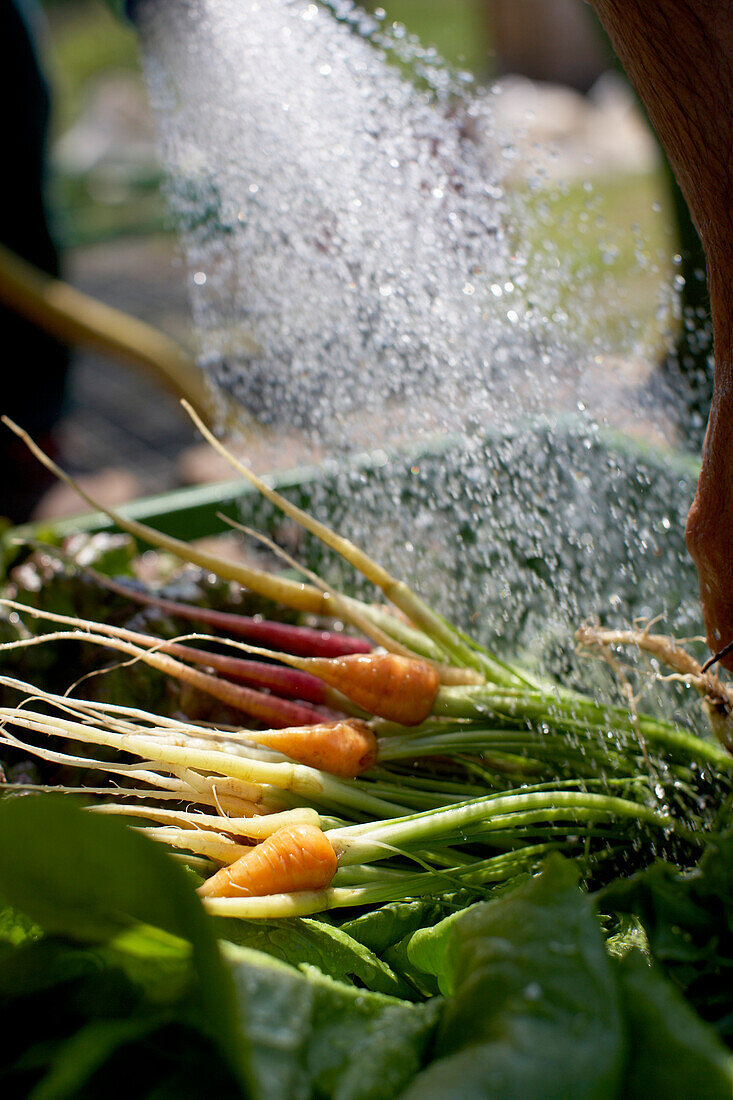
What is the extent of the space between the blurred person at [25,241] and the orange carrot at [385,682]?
2.75 meters

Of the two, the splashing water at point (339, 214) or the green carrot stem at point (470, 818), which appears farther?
the splashing water at point (339, 214)

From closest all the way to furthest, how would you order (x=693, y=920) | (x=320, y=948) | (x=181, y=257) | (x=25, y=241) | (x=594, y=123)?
1. (x=693, y=920)
2. (x=320, y=948)
3. (x=181, y=257)
4. (x=25, y=241)
5. (x=594, y=123)

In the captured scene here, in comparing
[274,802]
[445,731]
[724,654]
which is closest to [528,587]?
[445,731]

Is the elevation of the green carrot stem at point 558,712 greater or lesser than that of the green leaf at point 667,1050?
lesser

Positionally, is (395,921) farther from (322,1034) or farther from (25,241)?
(25,241)

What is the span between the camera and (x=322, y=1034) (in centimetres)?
74

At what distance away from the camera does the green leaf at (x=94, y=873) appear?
667mm

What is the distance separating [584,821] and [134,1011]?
0.67m

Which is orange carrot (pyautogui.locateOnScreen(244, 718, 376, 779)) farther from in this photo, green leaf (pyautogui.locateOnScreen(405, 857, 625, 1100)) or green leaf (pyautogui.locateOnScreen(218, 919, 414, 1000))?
green leaf (pyautogui.locateOnScreen(405, 857, 625, 1100))

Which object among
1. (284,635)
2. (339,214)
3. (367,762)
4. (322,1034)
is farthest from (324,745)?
(339,214)

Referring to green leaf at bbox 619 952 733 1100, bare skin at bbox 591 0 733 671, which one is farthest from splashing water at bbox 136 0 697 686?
green leaf at bbox 619 952 733 1100

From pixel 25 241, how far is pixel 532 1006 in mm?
4040

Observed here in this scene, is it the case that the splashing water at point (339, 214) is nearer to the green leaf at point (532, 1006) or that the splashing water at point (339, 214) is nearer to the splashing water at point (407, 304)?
the splashing water at point (407, 304)

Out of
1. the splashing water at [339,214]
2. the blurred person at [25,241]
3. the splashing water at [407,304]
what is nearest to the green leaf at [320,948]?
the splashing water at [407,304]
